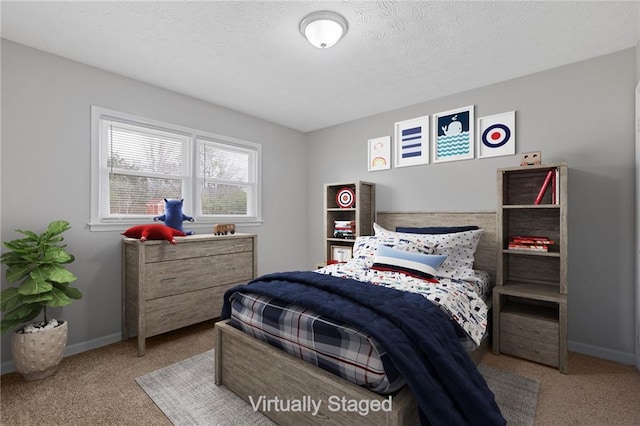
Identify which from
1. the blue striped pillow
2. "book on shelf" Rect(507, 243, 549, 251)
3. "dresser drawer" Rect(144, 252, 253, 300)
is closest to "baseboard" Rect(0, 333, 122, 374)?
"dresser drawer" Rect(144, 252, 253, 300)

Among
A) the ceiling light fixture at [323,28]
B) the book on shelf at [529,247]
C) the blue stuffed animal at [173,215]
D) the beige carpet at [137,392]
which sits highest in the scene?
the ceiling light fixture at [323,28]

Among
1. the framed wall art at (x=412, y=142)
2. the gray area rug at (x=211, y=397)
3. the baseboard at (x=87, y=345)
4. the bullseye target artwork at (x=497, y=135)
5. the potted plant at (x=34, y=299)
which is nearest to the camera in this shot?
the gray area rug at (x=211, y=397)

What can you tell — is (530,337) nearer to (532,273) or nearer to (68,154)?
(532,273)

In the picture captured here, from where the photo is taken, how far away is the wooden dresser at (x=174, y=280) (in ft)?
8.54

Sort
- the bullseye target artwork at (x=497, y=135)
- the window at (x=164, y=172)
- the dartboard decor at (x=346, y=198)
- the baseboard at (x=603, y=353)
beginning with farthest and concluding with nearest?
the dartboard decor at (x=346, y=198) < the bullseye target artwork at (x=497, y=135) < the window at (x=164, y=172) < the baseboard at (x=603, y=353)

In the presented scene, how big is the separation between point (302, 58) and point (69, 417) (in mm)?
2947

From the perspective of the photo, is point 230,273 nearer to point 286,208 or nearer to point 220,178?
point 220,178

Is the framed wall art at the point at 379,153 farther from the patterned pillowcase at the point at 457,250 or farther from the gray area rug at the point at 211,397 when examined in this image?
the gray area rug at the point at 211,397

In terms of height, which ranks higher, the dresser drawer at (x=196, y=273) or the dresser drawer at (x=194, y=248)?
the dresser drawer at (x=194, y=248)

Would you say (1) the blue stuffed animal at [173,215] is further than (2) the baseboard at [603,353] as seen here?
Yes

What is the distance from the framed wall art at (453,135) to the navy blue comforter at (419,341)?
2045 mm

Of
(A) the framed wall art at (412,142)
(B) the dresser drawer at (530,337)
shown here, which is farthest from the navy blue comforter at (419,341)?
(A) the framed wall art at (412,142)

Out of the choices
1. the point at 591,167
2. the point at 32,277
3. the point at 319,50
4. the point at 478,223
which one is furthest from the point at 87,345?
the point at 591,167

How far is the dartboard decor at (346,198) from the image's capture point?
3.83 meters
